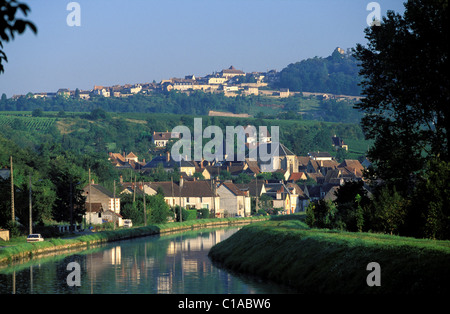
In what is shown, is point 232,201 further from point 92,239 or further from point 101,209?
point 92,239

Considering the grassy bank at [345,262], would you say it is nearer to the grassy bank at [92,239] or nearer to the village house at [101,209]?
the grassy bank at [92,239]

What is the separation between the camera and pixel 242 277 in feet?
132

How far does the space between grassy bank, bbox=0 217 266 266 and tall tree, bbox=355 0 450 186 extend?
85.5ft

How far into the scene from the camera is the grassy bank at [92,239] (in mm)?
53122

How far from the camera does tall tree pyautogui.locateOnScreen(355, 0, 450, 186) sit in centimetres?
3962

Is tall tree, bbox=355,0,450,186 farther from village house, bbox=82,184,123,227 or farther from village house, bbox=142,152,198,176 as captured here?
village house, bbox=142,152,198,176

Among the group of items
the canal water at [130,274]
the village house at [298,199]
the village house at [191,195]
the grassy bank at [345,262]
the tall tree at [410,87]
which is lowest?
the village house at [298,199]

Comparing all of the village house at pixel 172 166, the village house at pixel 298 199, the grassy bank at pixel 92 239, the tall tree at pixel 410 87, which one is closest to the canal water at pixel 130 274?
the grassy bank at pixel 92 239

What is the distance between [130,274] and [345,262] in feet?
57.6

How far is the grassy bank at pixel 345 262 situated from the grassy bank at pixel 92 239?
52.1ft

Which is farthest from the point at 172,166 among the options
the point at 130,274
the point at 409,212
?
the point at 409,212

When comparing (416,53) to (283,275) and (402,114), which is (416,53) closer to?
(402,114)

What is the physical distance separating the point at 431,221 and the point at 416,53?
1061 cm

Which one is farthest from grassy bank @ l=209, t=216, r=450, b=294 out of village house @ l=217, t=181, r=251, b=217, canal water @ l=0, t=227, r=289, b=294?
village house @ l=217, t=181, r=251, b=217
